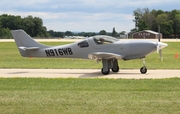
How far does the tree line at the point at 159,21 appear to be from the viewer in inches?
4921

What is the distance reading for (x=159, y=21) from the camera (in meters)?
135

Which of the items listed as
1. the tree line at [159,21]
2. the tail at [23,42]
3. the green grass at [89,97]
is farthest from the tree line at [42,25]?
the green grass at [89,97]

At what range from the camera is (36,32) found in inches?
4961

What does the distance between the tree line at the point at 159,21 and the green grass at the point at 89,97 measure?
114m

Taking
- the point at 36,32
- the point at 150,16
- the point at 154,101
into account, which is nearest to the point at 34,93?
the point at 154,101

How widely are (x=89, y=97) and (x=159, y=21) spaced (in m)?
130

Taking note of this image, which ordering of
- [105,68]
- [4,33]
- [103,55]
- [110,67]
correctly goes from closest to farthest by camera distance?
1. [103,55]
2. [105,68]
3. [110,67]
4. [4,33]

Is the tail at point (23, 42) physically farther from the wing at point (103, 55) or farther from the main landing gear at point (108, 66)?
the main landing gear at point (108, 66)

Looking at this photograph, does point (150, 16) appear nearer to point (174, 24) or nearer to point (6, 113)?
point (174, 24)

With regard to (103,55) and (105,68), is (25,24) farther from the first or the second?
(103,55)

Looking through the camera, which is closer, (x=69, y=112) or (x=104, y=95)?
(x=69, y=112)

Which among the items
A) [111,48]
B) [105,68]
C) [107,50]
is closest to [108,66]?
[105,68]

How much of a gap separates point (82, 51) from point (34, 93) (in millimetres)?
7190

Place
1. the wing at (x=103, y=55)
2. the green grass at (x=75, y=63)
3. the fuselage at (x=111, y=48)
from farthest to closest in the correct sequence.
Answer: the green grass at (x=75, y=63) < the fuselage at (x=111, y=48) < the wing at (x=103, y=55)
